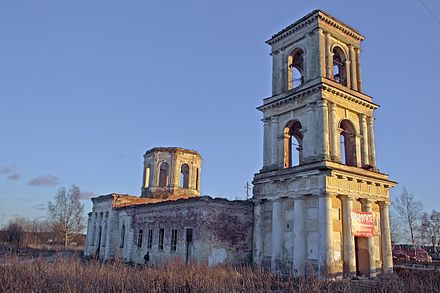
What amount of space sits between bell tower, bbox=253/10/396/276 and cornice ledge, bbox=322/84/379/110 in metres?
0.05

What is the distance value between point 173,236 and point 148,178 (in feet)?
39.8

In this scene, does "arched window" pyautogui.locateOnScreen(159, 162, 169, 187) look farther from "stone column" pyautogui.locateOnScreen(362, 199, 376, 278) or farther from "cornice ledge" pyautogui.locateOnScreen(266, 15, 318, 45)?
"stone column" pyautogui.locateOnScreen(362, 199, 376, 278)

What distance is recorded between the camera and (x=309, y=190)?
644 inches

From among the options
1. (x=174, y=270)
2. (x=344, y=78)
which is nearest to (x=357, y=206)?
(x=344, y=78)

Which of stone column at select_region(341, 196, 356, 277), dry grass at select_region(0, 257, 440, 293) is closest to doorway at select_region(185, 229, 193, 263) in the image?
dry grass at select_region(0, 257, 440, 293)

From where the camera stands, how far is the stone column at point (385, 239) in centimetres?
1781

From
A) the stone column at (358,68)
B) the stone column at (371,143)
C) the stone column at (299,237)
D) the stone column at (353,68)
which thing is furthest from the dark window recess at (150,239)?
the stone column at (358,68)

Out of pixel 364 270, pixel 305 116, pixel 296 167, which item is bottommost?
pixel 364 270

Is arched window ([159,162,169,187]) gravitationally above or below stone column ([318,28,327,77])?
below

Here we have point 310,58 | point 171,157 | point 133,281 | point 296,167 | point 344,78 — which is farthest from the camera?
point 171,157

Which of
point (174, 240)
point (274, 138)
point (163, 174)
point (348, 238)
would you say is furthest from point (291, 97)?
point (163, 174)

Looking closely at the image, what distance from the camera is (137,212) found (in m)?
27.6

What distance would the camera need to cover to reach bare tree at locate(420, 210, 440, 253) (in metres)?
49.1

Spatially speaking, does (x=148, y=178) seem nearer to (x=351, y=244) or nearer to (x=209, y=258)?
(x=209, y=258)
